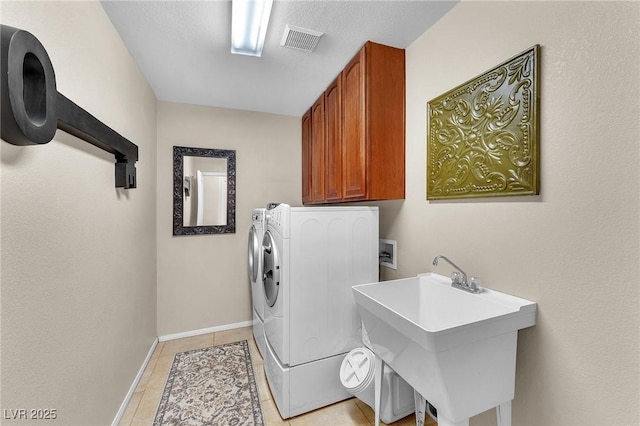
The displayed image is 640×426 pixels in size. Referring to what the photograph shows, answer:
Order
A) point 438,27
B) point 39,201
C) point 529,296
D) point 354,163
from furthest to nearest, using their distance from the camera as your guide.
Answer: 1. point 354,163
2. point 438,27
3. point 529,296
4. point 39,201

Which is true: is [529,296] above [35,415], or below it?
above

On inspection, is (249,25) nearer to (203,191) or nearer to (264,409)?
(203,191)

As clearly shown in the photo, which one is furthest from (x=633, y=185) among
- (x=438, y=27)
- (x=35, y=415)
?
(x=35, y=415)

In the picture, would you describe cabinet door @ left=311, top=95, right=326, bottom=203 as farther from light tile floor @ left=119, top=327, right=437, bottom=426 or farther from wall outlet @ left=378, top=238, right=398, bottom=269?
light tile floor @ left=119, top=327, right=437, bottom=426

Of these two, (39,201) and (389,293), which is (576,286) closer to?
(389,293)

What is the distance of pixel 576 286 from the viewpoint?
985 millimetres

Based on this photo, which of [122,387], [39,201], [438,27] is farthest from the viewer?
[122,387]

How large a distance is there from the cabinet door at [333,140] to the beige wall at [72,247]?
1.53 metres

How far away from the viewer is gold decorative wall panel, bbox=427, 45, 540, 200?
113cm

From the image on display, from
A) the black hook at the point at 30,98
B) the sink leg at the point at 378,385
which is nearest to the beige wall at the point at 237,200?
the black hook at the point at 30,98

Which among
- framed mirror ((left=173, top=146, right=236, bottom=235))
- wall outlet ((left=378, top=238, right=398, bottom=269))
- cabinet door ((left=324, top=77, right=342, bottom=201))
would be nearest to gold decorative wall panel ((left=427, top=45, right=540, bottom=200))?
wall outlet ((left=378, top=238, right=398, bottom=269))

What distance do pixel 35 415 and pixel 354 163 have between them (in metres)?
1.93

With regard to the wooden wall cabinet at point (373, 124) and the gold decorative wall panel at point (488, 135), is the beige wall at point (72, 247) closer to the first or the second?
the wooden wall cabinet at point (373, 124)

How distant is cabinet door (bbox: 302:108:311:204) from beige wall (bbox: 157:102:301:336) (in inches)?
3.8
